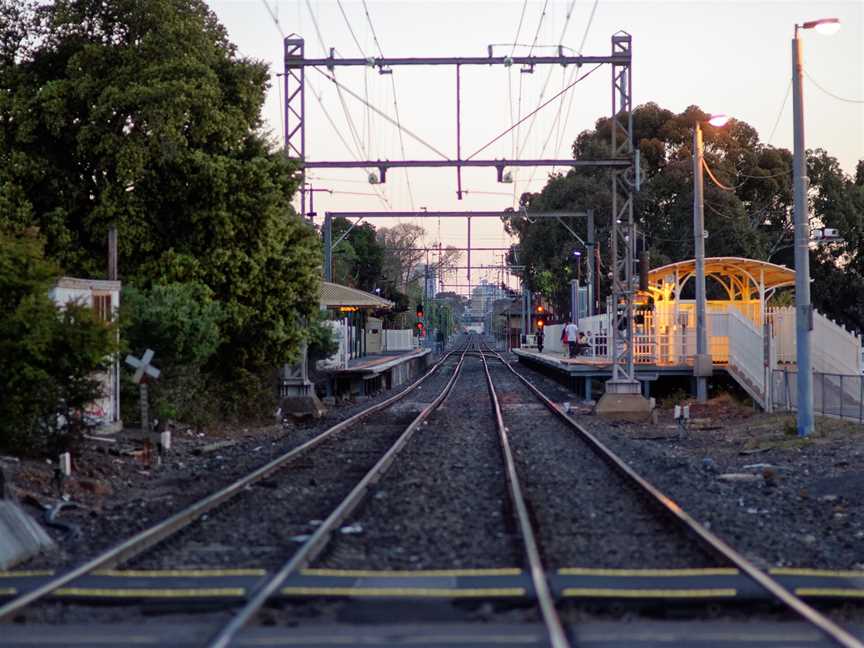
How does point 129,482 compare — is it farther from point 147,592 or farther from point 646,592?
point 646,592

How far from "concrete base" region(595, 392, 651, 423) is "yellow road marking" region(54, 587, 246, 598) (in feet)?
63.5

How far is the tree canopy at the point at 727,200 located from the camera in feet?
203

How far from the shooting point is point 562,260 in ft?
231

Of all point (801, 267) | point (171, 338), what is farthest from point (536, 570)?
point (801, 267)

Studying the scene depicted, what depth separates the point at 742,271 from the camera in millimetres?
34062

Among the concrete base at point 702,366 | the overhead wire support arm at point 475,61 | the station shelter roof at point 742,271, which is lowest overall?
the concrete base at point 702,366

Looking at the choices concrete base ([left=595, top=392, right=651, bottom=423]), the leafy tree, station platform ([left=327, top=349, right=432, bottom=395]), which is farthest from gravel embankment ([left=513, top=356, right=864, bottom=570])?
station platform ([left=327, top=349, right=432, bottom=395])

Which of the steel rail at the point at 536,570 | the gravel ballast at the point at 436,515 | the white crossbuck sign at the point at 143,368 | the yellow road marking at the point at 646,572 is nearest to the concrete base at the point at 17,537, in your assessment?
the gravel ballast at the point at 436,515

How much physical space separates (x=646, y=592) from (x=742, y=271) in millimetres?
27635

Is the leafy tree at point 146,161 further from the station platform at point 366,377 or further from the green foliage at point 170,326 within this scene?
the station platform at point 366,377

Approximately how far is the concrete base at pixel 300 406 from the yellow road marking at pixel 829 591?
18831 millimetres

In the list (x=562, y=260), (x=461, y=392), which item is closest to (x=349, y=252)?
(x=562, y=260)

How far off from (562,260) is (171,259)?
49798 millimetres

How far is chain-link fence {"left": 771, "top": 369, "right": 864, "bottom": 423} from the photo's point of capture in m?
21.5
